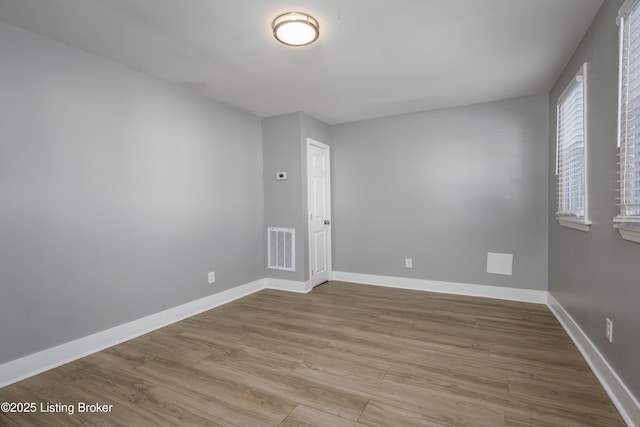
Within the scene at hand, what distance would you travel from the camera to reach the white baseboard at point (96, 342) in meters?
Result: 2.15

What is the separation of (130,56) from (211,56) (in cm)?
68

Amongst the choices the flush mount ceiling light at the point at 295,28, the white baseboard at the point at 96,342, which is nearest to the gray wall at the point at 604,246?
the flush mount ceiling light at the point at 295,28

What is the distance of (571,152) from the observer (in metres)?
2.74

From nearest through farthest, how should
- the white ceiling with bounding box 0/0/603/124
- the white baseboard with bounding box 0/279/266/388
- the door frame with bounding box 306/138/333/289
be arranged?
the white ceiling with bounding box 0/0/603/124
the white baseboard with bounding box 0/279/266/388
the door frame with bounding box 306/138/333/289

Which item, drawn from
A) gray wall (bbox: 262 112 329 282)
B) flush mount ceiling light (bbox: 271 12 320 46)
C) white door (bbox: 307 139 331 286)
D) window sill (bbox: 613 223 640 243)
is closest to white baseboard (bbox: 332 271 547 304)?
white door (bbox: 307 139 331 286)

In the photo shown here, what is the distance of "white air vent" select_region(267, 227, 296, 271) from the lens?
4.31 meters

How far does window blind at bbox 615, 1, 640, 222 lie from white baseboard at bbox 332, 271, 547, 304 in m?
2.38

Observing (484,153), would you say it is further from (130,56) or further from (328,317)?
(130,56)

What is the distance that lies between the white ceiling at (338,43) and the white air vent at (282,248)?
181 cm

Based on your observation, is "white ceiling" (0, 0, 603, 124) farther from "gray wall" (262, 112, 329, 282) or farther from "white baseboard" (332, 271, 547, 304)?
"white baseboard" (332, 271, 547, 304)

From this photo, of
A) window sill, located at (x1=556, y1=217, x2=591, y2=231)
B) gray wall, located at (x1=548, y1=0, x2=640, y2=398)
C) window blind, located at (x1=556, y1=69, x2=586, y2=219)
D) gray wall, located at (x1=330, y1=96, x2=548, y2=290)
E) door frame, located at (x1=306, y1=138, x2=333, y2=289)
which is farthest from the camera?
door frame, located at (x1=306, y1=138, x2=333, y2=289)

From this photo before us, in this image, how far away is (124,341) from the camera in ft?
9.01

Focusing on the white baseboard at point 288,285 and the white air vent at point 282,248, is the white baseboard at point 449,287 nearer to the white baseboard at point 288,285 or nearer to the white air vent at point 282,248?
the white baseboard at point 288,285

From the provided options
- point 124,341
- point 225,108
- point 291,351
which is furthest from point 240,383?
point 225,108
